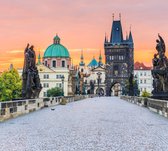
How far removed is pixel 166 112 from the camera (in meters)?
21.2

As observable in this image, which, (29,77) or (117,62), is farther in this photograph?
Result: (117,62)

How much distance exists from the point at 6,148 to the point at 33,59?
19286mm

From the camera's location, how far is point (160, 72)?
27.2m

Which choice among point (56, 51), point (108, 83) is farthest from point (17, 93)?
point (108, 83)

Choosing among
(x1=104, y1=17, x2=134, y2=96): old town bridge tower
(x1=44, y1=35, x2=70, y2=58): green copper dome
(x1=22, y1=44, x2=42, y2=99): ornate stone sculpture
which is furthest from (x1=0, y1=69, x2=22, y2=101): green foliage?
(x1=104, y1=17, x2=134, y2=96): old town bridge tower

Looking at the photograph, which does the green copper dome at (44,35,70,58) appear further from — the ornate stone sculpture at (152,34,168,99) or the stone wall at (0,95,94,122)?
the ornate stone sculpture at (152,34,168,99)

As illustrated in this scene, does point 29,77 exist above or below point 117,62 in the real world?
below

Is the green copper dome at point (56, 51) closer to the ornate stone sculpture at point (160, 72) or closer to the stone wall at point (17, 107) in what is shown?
the stone wall at point (17, 107)

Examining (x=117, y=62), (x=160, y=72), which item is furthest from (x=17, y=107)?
(x=117, y=62)

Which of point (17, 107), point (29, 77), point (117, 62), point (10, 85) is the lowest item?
point (17, 107)

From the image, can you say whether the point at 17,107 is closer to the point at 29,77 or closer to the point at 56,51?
the point at 29,77

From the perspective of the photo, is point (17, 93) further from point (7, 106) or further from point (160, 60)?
point (7, 106)

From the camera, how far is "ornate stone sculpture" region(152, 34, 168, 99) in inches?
1071

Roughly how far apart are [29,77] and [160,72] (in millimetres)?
8934
